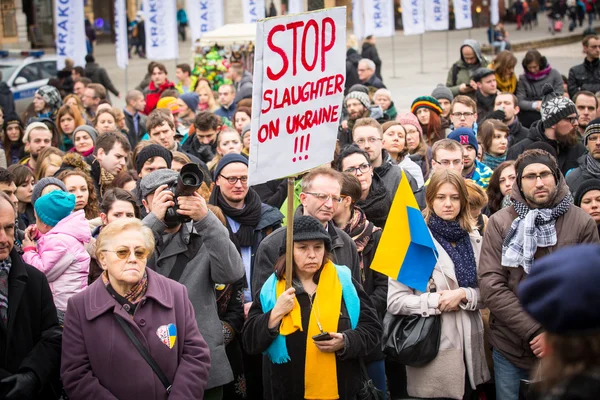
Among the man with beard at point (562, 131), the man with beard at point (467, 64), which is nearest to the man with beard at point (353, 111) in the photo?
the man with beard at point (562, 131)

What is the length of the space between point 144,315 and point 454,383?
2.01 metres

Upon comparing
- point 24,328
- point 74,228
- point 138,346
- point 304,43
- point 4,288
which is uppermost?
point 304,43

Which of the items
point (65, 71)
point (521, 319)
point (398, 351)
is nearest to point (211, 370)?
point (398, 351)

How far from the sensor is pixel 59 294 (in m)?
5.09

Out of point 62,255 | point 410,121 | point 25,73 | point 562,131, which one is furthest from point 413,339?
point 25,73

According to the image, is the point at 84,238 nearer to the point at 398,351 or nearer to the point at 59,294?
the point at 59,294

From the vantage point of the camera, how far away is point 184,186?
4.82m

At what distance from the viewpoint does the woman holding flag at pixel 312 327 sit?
16.0 ft

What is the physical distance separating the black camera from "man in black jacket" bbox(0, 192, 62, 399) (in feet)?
2.58

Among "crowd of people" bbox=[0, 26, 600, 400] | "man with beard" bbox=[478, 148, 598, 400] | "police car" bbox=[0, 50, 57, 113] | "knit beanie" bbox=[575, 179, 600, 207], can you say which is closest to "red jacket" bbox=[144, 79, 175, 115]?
"police car" bbox=[0, 50, 57, 113]

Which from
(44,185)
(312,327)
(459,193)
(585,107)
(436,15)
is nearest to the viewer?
(312,327)

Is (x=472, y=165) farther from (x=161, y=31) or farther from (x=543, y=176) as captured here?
(x=161, y=31)

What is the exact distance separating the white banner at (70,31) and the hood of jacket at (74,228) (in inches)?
516

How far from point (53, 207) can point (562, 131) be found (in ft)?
15.7
